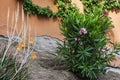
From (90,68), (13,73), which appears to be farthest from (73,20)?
(13,73)

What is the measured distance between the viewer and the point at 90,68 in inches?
249

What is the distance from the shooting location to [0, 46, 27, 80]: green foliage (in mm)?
4571

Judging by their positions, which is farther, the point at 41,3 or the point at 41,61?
the point at 41,3

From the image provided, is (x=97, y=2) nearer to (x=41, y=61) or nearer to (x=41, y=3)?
(x=41, y=3)

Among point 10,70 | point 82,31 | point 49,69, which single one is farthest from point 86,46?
point 10,70

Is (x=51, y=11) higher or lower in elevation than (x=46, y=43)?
higher

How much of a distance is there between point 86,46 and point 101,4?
68.2 inches

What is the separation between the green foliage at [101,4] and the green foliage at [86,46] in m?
1.37

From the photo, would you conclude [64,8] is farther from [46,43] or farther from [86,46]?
[86,46]

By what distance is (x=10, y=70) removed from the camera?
466 centimetres

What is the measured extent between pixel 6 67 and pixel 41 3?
3.24m

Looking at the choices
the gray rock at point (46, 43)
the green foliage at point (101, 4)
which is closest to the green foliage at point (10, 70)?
the gray rock at point (46, 43)

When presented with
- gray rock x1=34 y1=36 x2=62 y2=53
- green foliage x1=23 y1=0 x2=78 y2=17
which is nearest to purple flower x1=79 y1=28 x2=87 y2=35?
gray rock x1=34 y1=36 x2=62 y2=53

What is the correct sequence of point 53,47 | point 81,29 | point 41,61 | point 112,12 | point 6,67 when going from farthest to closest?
point 112,12, point 53,47, point 41,61, point 81,29, point 6,67
